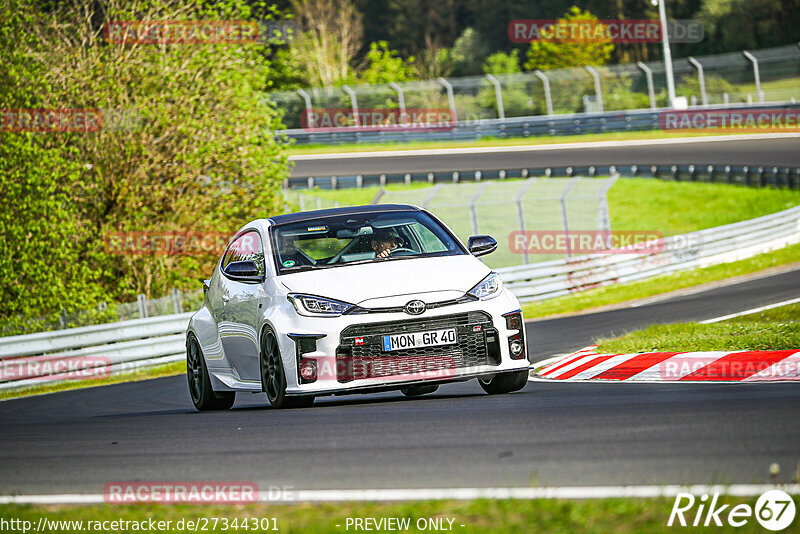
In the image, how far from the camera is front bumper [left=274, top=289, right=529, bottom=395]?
342 inches

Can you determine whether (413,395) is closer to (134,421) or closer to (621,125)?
(134,421)

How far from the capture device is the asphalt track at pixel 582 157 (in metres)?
40.0

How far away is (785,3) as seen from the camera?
258 feet

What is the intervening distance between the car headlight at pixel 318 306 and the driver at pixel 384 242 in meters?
1.00

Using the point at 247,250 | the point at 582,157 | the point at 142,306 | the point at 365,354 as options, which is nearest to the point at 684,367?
the point at 365,354

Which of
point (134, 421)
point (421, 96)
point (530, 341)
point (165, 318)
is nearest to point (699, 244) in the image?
point (530, 341)

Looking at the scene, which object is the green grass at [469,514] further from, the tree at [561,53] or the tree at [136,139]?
the tree at [561,53]

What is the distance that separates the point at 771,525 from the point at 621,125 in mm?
44831

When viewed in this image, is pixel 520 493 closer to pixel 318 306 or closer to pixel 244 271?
pixel 318 306

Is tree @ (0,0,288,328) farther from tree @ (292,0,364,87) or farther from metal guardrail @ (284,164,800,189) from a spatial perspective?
tree @ (292,0,364,87)
